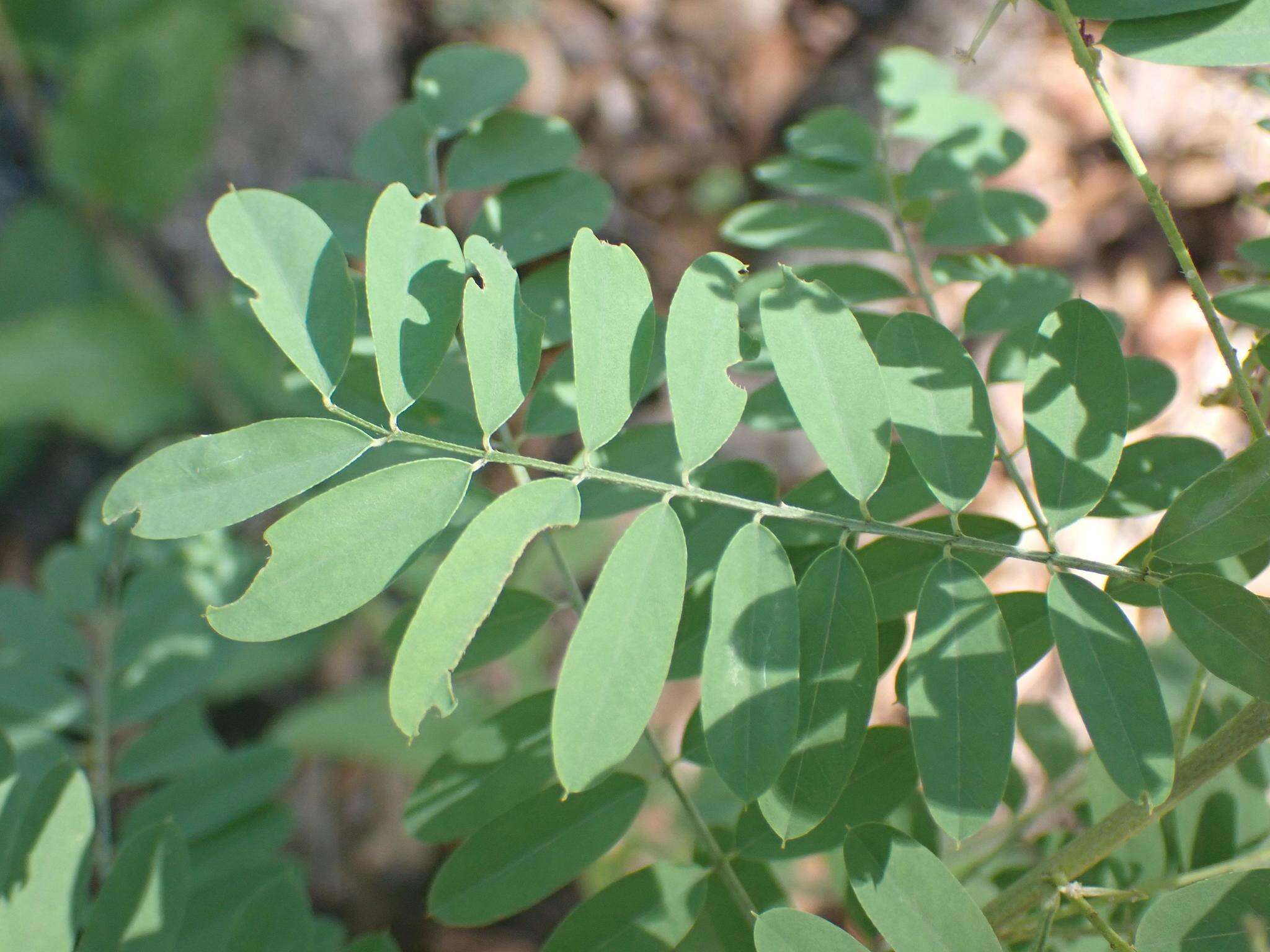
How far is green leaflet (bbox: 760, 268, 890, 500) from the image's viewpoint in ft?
2.64

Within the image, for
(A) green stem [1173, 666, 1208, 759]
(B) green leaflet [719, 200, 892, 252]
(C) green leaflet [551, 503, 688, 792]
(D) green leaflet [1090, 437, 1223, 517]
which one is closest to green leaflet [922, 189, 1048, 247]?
(B) green leaflet [719, 200, 892, 252]

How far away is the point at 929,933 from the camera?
0.78m

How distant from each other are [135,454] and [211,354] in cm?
40

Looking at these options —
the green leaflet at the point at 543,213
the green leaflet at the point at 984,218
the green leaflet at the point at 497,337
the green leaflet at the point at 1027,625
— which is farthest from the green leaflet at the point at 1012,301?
the green leaflet at the point at 497,337

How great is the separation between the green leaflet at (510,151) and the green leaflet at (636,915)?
801 mm

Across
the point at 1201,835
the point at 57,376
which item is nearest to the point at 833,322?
the point at 1201,835

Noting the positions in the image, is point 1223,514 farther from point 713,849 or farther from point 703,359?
point 713,849

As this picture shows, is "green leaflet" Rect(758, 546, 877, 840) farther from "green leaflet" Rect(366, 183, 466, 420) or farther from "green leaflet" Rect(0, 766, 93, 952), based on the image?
"green leaflet" Rect(0, 766, 93, 952)

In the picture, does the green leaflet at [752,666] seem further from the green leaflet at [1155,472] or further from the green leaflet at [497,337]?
the green leaflet at [1155,472]

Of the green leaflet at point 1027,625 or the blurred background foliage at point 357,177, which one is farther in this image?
the blurred background foliage at point 357,177

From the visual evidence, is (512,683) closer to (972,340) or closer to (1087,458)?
(972,340)

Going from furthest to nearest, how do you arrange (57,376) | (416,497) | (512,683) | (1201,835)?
(57,376) < (512,683) < (1201,835) < (416,497)

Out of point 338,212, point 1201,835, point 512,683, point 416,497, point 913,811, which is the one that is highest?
point 338,212

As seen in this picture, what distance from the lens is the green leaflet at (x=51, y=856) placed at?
38.1 inches
